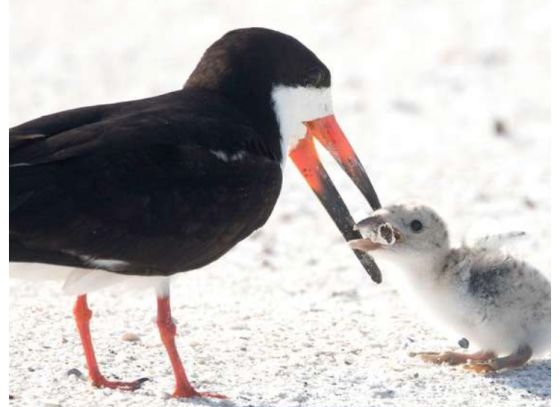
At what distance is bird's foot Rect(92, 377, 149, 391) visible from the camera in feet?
20.0

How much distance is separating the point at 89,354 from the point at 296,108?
1.57 m

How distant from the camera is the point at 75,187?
223 inches

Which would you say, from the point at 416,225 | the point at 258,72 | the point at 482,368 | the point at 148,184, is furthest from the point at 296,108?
the point at 482,368

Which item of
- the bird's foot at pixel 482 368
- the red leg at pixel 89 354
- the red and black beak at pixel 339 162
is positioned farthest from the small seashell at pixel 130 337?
the bird's foot at pixel 482 368

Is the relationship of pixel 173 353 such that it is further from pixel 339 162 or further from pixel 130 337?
pixel 339 162

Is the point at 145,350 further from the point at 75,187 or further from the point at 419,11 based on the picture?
the point at 419,11

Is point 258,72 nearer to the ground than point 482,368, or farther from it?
farther from it

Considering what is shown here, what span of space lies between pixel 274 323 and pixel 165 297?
1.26 meters

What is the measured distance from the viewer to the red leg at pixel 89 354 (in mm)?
6117

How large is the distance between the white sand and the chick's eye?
0.38 meters

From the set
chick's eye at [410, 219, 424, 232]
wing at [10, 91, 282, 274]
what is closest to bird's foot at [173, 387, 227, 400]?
wing at [10, 91, 282, 274]

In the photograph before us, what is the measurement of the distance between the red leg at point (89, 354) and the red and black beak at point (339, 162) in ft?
4.62

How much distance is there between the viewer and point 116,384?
20.1 feet

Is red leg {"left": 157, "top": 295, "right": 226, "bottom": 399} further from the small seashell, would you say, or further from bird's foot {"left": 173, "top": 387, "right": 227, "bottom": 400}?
the small seashell
